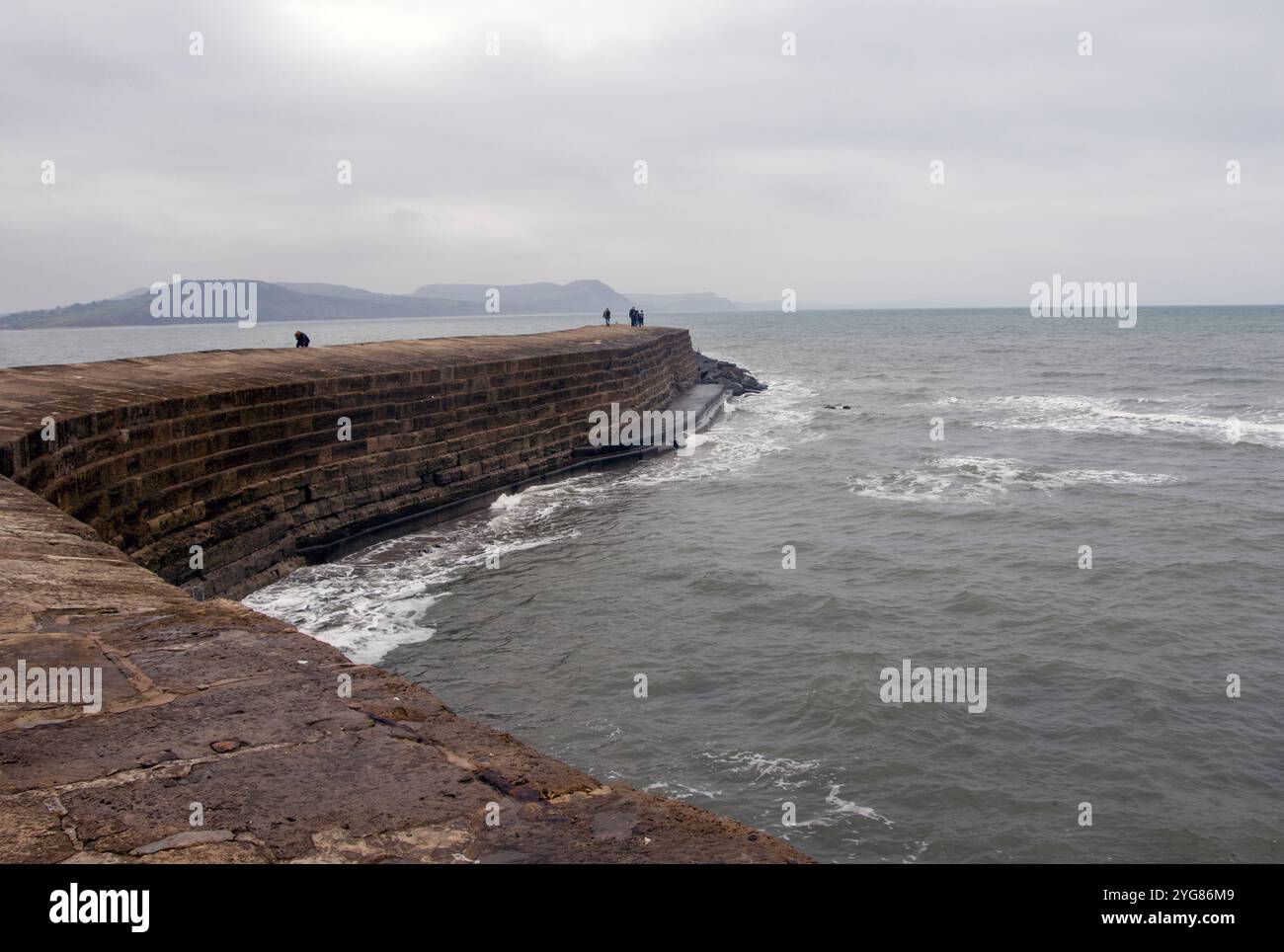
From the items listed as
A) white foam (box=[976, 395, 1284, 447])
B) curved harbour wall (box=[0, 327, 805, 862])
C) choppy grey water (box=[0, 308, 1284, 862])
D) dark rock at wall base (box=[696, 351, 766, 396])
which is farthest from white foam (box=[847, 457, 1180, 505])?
dark rock at wall base (box=[696, 351, 766, 396])

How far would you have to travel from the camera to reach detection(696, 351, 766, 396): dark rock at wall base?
40.2 metres

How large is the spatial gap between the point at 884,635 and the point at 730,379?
32155 millimetres

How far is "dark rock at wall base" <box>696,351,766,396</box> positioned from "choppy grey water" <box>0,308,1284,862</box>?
18223 mm

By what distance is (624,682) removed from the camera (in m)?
9.30

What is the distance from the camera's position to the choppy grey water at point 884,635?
7.14 meters

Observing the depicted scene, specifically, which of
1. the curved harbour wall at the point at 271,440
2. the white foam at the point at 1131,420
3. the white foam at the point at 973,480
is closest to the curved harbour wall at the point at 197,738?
the curved harbour wall at the point at 271,440

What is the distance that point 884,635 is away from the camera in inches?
414

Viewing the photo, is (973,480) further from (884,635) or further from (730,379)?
(730,379)

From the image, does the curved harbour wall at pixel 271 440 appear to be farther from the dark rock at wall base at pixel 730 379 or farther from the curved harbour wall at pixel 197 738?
the dark rock at wall base at pixel 730 379

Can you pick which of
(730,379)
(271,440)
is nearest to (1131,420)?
(730,379)

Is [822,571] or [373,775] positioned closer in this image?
[373,775]
